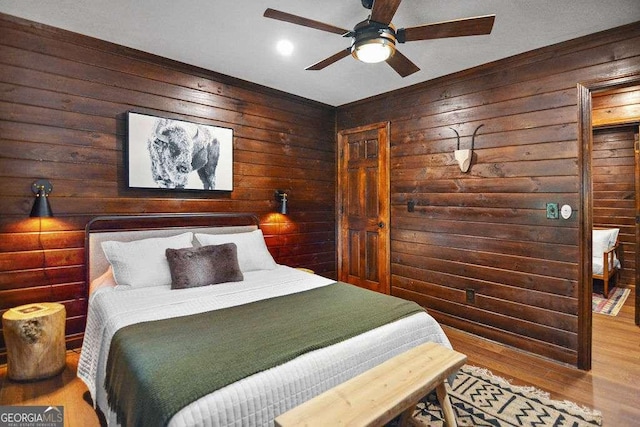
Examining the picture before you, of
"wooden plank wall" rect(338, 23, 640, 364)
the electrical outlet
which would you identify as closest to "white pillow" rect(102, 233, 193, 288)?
"wooden plank wall" rect(338, 23, 640, 364)

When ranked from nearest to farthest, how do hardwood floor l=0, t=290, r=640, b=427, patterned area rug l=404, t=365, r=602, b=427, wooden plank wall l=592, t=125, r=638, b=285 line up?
patterned area rug l=404, t=365, r=602, b=427
hardwood floor l=0, t=290, r=640, b=427
wooden plank wall l=592, t=125, r=638, b=285

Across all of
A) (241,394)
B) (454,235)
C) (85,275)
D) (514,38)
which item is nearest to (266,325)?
(241,394)

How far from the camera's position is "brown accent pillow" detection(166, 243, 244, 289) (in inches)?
101

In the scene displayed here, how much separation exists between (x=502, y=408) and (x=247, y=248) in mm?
2329

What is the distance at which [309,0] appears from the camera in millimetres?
2223

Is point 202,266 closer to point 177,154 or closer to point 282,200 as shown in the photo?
point 177,154

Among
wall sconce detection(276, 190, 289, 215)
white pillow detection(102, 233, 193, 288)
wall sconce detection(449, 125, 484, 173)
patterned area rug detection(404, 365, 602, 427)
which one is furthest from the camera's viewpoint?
wall sconce detection(276, 190, 289, 215)

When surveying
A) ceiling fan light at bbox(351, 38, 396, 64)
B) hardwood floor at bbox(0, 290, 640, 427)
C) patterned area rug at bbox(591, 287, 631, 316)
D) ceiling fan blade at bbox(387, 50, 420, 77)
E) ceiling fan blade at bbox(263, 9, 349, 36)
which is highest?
ceiling fan blade at bbox(263, 9, 349, 36)

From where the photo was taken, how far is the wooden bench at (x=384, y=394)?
123cm

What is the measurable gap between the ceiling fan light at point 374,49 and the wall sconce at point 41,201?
245 centimetres

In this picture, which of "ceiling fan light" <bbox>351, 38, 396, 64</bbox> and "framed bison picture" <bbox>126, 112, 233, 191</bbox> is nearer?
"ceiling fan light" <bbox>351, 38, 396, 64</bbox>

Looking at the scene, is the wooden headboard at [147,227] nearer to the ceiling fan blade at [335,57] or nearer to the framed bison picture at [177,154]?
the framed bison picture at [177,154]

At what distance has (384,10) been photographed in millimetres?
1777

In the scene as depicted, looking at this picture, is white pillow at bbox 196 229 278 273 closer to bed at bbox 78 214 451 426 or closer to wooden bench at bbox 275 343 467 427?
bed at bbox 78 214 451 426
